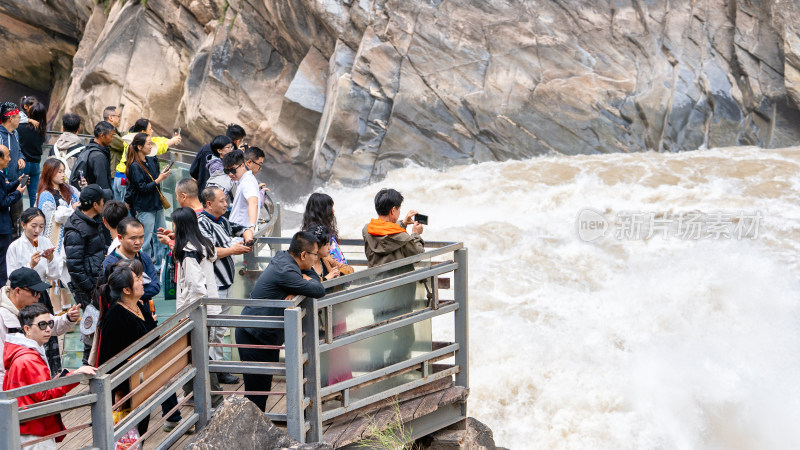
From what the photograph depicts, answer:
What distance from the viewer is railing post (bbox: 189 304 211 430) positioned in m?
5.03

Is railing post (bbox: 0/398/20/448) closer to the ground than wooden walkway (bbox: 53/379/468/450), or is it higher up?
higher up

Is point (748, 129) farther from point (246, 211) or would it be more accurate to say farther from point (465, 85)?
point (246, 211)

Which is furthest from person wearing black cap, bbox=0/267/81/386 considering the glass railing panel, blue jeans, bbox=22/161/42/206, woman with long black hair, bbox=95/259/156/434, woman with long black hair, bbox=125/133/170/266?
blue jeans, bbox=22/161/42/206

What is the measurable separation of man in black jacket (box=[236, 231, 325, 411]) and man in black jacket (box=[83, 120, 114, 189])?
3.38 m

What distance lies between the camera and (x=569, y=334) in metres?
10.4

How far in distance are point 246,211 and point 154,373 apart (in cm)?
286

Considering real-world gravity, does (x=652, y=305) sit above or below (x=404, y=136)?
below

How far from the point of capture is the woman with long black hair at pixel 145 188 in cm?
785

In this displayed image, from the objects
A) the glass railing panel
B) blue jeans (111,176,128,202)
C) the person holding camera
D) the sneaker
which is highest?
blue jeans (111,176,128,202)

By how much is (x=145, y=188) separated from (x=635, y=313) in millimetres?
6378

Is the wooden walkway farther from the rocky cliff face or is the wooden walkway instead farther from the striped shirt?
the rocky cliff face

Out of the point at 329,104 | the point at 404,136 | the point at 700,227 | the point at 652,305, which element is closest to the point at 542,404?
the point at 652,305

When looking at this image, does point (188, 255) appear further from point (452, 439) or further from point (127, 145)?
point (127, 145)

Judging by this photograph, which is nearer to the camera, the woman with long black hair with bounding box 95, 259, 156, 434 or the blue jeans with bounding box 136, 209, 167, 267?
the woman with long black hair with bounding box 95, 259, 156, 434
